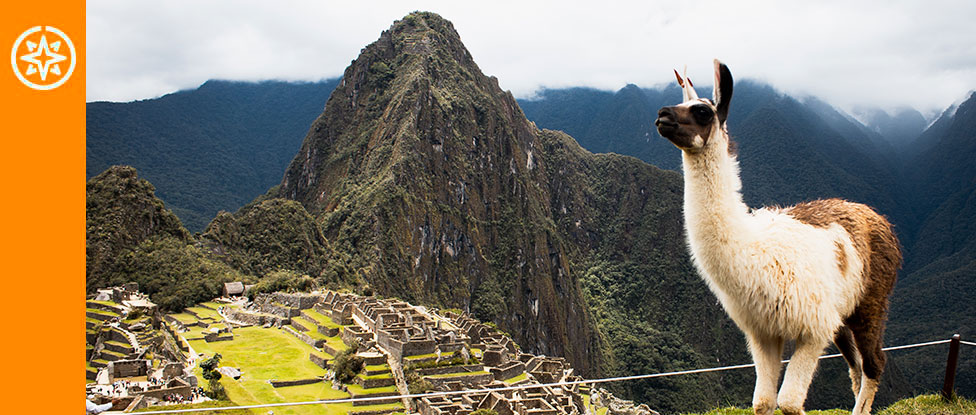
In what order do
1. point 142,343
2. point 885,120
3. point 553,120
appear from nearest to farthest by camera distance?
1. point 142,343
2. point 885,120
3. point 553,120

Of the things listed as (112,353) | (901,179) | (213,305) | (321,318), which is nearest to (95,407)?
(112,353)

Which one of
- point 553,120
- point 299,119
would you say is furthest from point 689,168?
point 553,120

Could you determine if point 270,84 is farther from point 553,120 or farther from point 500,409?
point 500,409

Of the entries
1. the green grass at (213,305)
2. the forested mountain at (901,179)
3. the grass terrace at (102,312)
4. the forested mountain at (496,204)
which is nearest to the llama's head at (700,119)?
the grass terrace at (102,312)

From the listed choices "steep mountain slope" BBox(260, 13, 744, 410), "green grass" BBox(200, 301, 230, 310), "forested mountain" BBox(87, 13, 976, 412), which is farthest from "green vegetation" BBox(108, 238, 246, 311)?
"steep mountain slope" BBox(260, 13, 744, 410)

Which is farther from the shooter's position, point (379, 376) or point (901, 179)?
point (901, 179)

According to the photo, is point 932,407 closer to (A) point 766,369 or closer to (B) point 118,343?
(A) point 766,369
